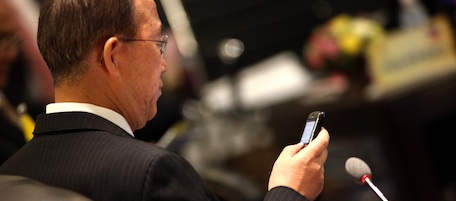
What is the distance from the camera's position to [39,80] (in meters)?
3.39

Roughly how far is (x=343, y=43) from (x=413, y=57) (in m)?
0.33

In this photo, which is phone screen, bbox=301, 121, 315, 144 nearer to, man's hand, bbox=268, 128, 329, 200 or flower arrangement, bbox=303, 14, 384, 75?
man's hand, bbox=268, 128, 329, 200

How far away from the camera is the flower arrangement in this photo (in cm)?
362

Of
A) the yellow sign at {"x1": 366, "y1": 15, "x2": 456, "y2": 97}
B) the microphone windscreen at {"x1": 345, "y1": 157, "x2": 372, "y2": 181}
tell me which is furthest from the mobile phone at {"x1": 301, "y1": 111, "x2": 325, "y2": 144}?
the yellow sign at {"x1": 366, "y1": 15, "x2": 456, "y2": 97}

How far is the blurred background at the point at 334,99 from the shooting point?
3363 millimetres

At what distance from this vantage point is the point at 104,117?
5.07 feet

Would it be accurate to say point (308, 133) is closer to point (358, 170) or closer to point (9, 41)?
point (358, 170)

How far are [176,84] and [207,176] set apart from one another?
1.00 metres

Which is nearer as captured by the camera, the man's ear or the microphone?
the man's ear

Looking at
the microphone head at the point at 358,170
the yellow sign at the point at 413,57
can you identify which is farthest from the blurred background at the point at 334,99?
the microphone head at the point at 358,170

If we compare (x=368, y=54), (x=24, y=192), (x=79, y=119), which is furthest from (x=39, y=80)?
(x=24, y=192)

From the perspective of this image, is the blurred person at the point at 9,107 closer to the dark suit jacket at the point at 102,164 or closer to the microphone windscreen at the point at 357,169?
the dark suit jacket at the point at 102,164

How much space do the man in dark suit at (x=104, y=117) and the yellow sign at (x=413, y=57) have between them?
1991mm

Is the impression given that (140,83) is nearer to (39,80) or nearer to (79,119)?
(79,119)
